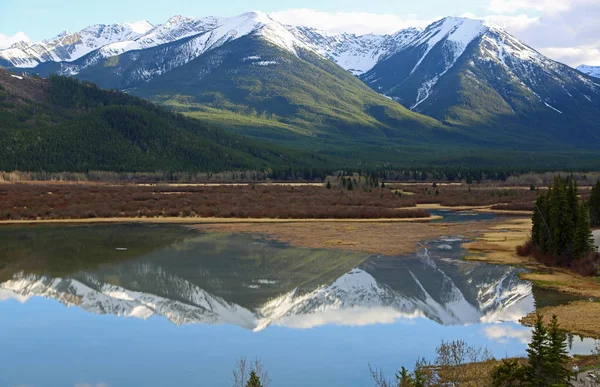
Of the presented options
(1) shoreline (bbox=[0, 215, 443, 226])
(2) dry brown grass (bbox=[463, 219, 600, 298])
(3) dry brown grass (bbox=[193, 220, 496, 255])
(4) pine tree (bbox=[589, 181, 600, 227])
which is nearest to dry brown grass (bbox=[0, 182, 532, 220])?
(1) shoreline (bbox=[0, 215, 443, 226])

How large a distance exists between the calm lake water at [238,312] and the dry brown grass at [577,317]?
0.77m

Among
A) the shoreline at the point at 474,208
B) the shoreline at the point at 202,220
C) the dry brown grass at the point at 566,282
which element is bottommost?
the dry brown grass at the point at 566,282

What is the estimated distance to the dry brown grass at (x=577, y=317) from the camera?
1025 inches

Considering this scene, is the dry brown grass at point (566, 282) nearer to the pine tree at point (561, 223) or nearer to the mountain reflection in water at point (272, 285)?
Result: the mountain reflection in water at point (272, 285)

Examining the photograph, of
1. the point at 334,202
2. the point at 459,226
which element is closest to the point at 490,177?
the point at 334,202

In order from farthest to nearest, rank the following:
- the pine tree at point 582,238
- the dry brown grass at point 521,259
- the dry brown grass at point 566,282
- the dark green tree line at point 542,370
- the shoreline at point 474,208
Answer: the shoreline at point 474,208
the pine tree at point 582,238
the dry brown grass at point 521,259
the dry brown grass at point 566,282
the dark green tree line at point 542,370

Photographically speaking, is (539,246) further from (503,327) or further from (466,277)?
(503,327)

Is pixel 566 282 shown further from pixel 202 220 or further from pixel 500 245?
pixel 202 220

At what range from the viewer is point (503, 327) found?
27766 mm

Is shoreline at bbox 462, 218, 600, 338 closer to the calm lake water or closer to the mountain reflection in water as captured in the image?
the calm lake water

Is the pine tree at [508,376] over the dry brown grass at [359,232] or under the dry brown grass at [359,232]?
under

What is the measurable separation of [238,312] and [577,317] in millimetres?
13296

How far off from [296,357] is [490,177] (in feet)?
575

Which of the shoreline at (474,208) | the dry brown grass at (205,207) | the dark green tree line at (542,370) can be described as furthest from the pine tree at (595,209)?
the dark green tree line at (542,370)
